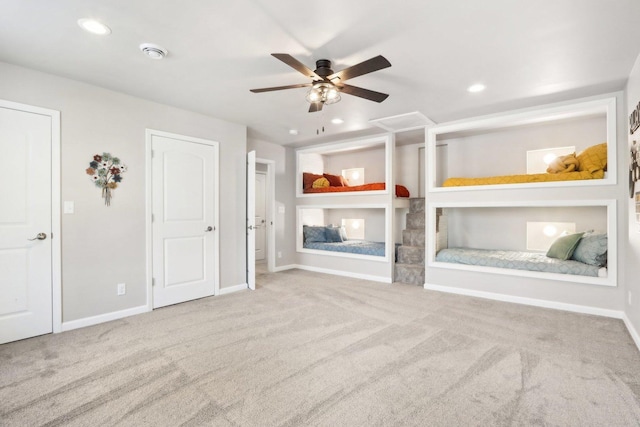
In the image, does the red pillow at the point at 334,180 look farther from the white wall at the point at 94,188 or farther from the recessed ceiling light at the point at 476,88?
the recessed ceiling light at the point at 476,88

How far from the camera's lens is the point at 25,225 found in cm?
272

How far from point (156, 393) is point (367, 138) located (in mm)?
4446

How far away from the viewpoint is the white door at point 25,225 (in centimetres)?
263

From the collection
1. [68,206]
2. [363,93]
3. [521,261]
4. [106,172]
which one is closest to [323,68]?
[363,93]

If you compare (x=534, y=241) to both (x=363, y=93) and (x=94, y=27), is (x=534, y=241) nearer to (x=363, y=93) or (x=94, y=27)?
(x=363, y=93)

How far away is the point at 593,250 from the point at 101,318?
5.39 metres

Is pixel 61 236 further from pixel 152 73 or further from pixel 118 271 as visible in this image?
pixel 152 73

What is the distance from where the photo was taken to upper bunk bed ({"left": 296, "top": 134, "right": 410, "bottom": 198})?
5.08 metres

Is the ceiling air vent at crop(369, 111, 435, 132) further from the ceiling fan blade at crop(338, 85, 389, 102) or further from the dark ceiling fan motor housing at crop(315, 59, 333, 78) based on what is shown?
the dark ceiling fan motor housing at crop(315, 59, 333, 78)

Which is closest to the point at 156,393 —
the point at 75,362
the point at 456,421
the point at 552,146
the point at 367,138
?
the point at 75,362

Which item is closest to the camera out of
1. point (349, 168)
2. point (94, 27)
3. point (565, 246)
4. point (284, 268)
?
point (94, 27)

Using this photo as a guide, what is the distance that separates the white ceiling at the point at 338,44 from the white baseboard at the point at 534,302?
232cm

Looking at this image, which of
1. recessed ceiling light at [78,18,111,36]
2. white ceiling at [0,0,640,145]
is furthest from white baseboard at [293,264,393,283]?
recessed ceiling light at [78,18,111,36]

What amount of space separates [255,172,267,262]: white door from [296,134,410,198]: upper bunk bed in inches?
38.0
